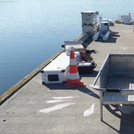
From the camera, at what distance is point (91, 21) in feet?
68.6

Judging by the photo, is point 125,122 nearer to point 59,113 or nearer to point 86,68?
point 59,113

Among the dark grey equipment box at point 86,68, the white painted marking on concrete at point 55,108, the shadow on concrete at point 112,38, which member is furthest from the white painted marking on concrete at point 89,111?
the shadow on concrete at point 112,38

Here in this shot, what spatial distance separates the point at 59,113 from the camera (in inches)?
278

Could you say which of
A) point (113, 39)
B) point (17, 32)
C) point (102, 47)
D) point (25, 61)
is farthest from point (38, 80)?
point (17, 32)

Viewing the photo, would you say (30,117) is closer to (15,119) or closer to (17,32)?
(15,119)

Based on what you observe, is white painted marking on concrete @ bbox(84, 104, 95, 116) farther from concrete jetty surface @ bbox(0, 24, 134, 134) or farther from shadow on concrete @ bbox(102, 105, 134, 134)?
shadow on concrete @ bbox(102, 105, 134, 134)

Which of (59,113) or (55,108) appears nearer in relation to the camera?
(59,113)

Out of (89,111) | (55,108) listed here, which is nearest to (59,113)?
(55,108)

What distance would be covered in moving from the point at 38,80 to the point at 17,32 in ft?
121

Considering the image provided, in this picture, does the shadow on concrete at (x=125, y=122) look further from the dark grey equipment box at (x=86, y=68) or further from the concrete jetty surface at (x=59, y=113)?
the dark grey equipment box at (x=86, y=68)

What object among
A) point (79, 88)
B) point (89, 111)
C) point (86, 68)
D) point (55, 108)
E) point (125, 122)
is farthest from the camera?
point (86, 68)

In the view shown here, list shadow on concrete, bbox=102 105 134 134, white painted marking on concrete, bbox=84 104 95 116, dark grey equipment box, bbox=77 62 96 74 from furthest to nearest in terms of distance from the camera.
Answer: dark grey equipment box, bbox=77 62 96 74
white painted marking on concrete, bbox=84 104 95 116
shadow on concrete, bbox=102 105 134 134

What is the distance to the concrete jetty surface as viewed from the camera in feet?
20.4

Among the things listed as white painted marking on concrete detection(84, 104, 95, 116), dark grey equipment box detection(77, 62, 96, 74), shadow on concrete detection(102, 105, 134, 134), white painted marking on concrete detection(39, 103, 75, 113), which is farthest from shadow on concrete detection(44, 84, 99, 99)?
dark grey equipment box detection(77, 62, 96, 74)
